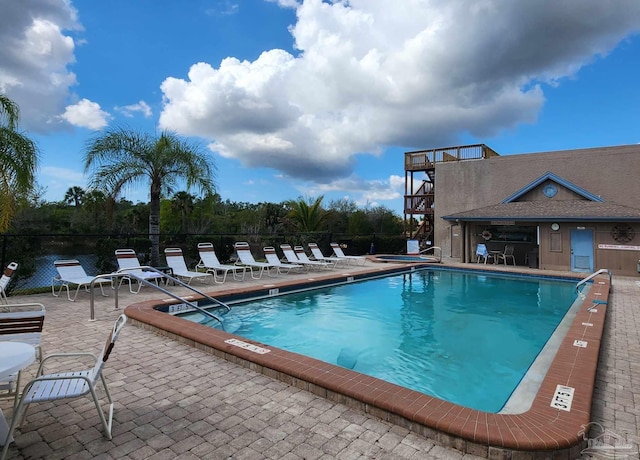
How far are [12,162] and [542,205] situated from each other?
19.2 m

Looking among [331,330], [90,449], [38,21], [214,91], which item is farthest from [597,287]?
[38,21]

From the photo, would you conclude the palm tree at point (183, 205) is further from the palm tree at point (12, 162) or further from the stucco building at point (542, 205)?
the palm tree at point (12, 162)

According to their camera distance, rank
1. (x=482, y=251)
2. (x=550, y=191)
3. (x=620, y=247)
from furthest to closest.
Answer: (x=550, y=191), (x=482, y=251), (x=620, y=247)

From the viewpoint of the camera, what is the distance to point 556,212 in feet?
50.9

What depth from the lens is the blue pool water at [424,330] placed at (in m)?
5.11

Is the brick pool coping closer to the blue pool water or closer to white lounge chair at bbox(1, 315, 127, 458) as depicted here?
the blue pool water

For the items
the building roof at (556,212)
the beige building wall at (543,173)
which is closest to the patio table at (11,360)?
the building roof at (556,212)

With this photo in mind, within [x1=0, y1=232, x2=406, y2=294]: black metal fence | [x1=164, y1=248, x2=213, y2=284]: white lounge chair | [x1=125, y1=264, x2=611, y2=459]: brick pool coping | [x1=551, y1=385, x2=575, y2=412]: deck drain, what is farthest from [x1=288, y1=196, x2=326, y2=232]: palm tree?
[x1=551, y1=385, x2=575, y2=412]: deck drain

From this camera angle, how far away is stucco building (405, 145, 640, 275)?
47.3ft

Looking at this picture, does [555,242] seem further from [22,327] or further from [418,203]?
[22,327]

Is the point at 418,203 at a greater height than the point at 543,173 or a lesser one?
lesser

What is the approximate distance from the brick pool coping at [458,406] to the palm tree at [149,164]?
24.7ft

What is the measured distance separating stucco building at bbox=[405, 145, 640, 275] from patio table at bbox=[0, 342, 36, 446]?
17053 mm

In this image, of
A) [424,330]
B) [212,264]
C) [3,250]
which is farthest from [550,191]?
[3,250]
